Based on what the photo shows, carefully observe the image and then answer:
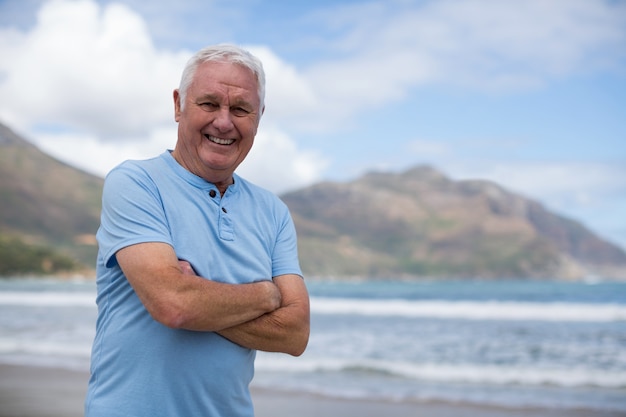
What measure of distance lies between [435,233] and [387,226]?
11.1 meters

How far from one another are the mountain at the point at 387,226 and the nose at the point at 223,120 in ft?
271

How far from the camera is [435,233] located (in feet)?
505

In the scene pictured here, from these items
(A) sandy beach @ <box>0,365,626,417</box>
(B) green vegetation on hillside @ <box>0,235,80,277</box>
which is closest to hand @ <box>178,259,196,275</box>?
(A) sandy beach @ <box>0,365,626,417</box>

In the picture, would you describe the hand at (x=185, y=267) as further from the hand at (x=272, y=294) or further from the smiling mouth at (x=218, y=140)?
the smiling mouth at (x=218, y=140)

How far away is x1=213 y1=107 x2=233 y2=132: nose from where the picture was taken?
5.41ft

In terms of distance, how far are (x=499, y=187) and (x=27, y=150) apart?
120 m

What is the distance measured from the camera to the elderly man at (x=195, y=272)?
4.86ft

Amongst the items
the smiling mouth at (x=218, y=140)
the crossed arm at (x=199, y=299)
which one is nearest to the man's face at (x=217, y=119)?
the smiling mouth at (x=218, y=140)

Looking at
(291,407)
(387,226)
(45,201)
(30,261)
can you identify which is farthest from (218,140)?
(387,226)

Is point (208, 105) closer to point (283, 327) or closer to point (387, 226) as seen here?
point (283, 327)

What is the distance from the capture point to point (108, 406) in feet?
4.83

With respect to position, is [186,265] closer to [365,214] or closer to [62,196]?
[62,196]

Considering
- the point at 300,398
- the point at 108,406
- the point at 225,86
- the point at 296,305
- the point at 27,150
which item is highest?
the point at 27,150

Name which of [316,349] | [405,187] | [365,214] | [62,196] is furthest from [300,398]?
[405,187]
